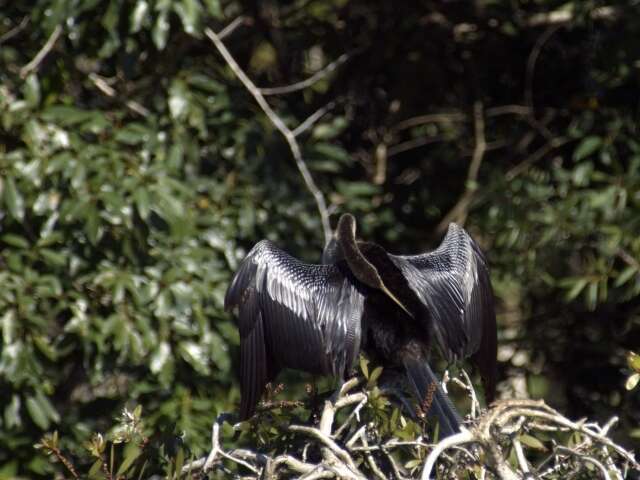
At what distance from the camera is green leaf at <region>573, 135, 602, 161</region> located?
4805 millimetres

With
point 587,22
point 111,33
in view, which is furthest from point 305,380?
point 587,22

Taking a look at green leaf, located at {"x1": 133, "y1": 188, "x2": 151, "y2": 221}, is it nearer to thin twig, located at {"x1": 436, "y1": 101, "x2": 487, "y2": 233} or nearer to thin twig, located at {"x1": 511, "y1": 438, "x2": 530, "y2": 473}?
thin twig, located at {"x1": 436, "y1": 101, "x2": 487, "y2": 233}

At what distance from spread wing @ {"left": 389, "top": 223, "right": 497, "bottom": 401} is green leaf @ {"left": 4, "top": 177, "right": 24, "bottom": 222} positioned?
1.46m

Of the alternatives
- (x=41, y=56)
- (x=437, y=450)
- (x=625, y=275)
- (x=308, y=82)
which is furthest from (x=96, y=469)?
(x=308, y=82)

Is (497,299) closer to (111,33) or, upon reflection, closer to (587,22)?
(587,22)

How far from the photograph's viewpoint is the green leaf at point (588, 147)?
4805 millimetres

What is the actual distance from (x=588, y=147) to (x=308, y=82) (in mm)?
1326

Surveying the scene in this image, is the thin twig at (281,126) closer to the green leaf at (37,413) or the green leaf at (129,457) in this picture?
the green leaf at (37,413)

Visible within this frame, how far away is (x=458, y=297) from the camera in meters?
3.31

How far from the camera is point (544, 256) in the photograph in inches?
194

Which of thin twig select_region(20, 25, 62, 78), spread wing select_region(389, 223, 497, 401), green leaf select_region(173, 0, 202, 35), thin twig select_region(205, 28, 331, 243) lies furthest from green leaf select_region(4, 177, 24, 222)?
spread wing select_region(389, 223, 497, 401)

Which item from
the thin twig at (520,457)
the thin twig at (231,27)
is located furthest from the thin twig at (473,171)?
the thin twig at (520,457)

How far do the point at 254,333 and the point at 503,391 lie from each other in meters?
2.37

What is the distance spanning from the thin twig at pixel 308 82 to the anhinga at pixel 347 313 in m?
1.61
